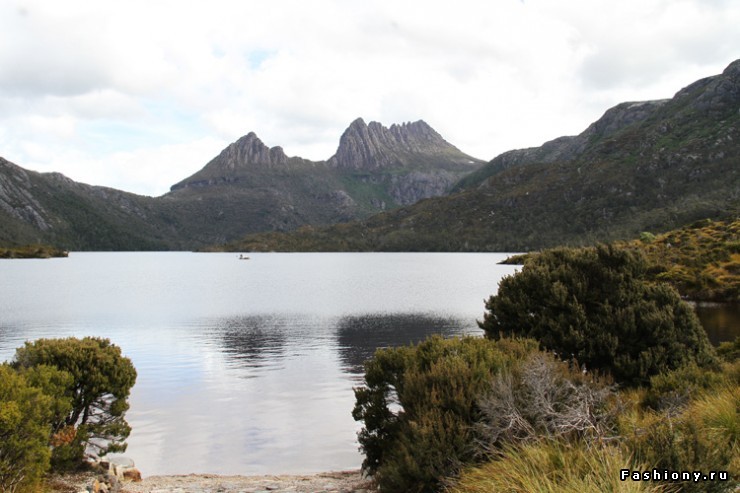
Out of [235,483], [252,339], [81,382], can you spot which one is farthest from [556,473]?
[252,339]

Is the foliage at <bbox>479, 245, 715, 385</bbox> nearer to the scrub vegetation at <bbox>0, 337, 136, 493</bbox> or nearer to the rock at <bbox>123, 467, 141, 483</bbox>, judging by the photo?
the rock at <bbox>123, 467, 141, 483</bbox>

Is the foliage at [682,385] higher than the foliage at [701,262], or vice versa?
the foliage at [701,262]

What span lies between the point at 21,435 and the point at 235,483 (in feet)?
19.8

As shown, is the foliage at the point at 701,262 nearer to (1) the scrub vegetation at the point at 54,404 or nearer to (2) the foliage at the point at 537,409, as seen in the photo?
(2) the foliage at the point at 537,409

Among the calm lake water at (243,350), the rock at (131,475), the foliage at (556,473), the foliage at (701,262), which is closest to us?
the foliage at (556,473)

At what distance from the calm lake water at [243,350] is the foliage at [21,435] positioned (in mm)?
7038

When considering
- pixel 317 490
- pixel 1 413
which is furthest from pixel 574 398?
pixel 1 413

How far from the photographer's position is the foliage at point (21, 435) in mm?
10398

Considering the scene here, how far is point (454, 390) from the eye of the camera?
11.0 meters

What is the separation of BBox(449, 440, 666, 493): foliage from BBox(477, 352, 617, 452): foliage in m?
0.61

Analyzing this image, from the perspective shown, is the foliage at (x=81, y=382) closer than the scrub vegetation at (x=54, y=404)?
No

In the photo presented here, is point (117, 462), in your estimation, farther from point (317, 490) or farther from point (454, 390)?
point (454, 390)

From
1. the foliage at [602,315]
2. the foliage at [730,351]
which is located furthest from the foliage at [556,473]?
the foliage at [730,351]

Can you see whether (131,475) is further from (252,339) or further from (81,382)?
(252,339)
